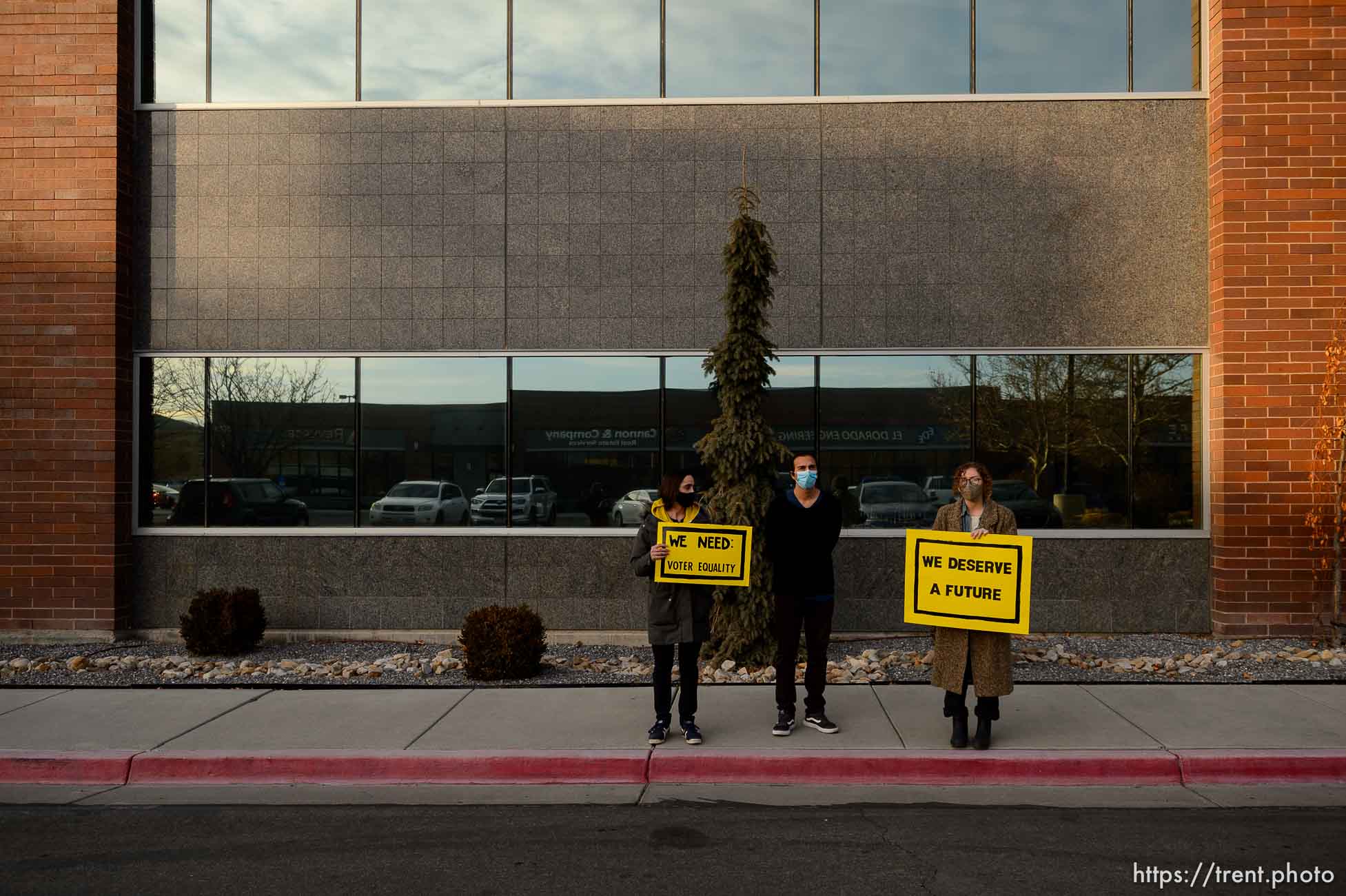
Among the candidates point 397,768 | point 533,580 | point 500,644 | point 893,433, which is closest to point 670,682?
point 397,768

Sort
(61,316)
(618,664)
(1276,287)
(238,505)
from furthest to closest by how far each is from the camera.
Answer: (238,505), (61,316), (1276,287), (618,664)

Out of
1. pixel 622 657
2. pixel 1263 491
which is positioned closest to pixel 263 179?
pixel 622 657

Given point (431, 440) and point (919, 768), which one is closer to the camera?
point (919, 768)

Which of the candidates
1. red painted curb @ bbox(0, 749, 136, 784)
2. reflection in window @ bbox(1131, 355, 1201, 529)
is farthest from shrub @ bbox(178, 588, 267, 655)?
reflection in window @ bbox(1131, 355, 1201, 529)

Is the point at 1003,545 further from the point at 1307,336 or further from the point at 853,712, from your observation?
the point at 1307,336

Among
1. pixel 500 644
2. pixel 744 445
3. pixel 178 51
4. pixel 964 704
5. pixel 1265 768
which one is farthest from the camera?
pixel 178 51

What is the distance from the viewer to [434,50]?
1190 cm

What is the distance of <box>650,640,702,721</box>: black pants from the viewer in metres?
7.15

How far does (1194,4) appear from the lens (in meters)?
11.6

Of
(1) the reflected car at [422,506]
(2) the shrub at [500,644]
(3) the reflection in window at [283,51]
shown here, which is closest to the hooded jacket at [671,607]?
(2) the shrub at [500,644]

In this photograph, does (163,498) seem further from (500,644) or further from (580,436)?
(500,644)

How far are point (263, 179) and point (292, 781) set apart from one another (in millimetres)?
7694

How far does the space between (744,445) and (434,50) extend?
6.20 meters

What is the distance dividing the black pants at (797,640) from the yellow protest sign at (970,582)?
24.3 inches
